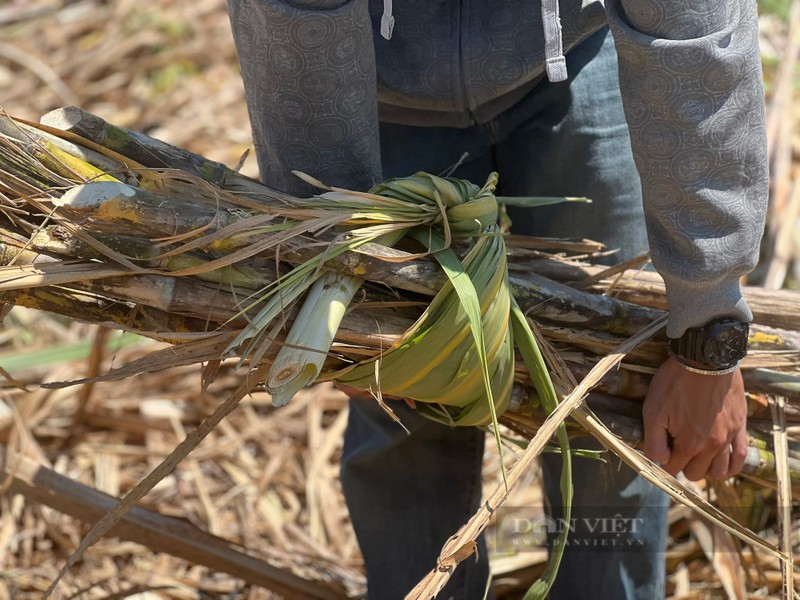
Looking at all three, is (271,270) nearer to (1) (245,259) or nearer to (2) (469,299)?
(1) (245,259)

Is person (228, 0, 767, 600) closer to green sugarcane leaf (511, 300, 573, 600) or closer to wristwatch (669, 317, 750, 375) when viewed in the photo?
wristwatch (669, 317, 750, 375)

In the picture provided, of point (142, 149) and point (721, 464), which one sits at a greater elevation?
point (142, 149)

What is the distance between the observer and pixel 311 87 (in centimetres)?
105

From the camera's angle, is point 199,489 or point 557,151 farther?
point 199,489

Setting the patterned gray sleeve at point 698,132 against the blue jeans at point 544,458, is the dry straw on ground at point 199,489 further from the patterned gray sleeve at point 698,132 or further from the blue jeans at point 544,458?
the patterned gray sleeve at point 698,132

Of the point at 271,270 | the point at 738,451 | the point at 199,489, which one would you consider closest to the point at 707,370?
the point at 738,451

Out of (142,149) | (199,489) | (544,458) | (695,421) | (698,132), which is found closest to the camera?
(698,132)

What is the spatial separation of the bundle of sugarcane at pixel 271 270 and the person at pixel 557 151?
0.36ft

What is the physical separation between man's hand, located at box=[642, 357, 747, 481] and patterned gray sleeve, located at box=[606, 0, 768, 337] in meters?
0.13

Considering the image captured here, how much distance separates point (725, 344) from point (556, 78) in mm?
388

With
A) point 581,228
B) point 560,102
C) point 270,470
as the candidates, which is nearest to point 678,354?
point 581,228

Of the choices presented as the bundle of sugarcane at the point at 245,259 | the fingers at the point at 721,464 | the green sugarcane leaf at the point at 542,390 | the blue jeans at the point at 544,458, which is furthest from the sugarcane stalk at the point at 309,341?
the fingers at the point at 721,464

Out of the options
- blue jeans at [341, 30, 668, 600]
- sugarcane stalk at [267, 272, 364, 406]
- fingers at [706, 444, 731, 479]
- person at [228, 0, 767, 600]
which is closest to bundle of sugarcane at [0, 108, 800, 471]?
sugarcane stalk at [267, 272, 364, 406]

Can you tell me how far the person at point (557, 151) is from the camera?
1002mm
